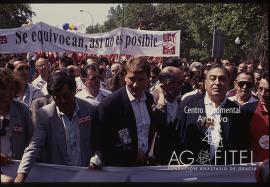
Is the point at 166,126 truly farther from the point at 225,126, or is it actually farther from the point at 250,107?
the point at 250,107

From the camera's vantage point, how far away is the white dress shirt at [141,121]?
4078 mm

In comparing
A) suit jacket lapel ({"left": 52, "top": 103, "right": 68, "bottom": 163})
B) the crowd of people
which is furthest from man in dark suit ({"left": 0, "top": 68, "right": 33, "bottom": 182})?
suit jacket lapel ({"left": 52, "top": 103, "right": 68, "bottom": 163})

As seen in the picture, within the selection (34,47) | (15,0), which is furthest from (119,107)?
(34,47)

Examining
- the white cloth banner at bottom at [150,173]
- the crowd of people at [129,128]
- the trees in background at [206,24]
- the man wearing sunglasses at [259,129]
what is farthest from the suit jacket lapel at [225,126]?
the trees in background at [206,24]

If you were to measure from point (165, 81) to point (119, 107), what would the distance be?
950 mm

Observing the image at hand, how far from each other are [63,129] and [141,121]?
2.00 ft

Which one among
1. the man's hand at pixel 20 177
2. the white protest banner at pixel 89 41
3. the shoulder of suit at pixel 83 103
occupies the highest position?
the shoulder of suit at pixel 83 103

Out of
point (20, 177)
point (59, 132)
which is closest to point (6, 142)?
point (20, 177)

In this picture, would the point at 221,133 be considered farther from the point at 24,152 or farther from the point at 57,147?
the point at 24,152

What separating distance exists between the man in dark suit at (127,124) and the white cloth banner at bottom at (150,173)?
82 millimetres

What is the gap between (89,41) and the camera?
9.40 m

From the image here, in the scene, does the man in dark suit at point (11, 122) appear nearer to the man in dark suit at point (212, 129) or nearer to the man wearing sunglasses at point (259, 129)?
the man in dark suit at point (212, 129)

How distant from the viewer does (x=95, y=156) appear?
4.06 metres

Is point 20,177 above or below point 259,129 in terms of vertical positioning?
below
